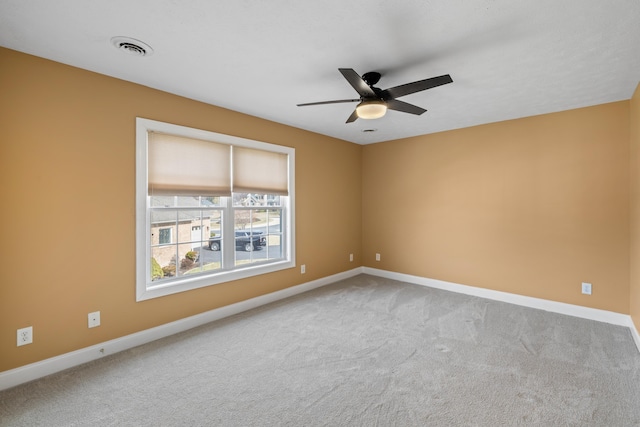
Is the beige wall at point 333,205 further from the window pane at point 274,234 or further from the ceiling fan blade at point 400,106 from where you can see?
the ceiling fan blade at point 400,106

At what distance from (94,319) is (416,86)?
337 centimetres

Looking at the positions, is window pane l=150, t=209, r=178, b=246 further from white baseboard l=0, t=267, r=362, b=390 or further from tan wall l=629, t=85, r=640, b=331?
tan wall l=629, t=85, r=640, b=331

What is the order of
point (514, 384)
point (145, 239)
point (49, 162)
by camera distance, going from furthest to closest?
point (145, 239)
point (49, 162)
point (514, 384)

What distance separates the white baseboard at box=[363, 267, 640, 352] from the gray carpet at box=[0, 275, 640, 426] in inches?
5.7

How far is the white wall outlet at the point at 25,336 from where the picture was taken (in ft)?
7.34

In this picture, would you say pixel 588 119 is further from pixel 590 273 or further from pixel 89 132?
pixel 89 132

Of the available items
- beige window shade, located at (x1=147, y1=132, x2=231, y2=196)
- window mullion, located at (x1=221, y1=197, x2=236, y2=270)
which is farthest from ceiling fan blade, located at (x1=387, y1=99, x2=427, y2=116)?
window mullion, located at (x1=221, y1=197, x2=236, y2=270)

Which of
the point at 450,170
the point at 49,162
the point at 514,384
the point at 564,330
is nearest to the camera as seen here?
the point at 514,384

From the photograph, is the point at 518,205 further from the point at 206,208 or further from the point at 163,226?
the point at 163,226

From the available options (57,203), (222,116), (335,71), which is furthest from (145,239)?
(335,71)

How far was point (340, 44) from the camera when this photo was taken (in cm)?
213

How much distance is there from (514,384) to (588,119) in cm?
322

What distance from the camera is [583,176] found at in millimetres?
3490

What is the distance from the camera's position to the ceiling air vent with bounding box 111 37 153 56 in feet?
6.83
